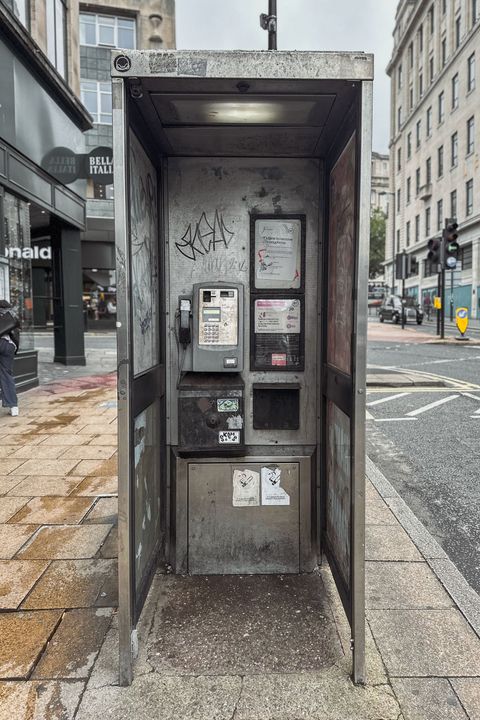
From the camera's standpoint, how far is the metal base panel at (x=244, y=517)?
3125 millimetres

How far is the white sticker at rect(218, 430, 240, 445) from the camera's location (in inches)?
118

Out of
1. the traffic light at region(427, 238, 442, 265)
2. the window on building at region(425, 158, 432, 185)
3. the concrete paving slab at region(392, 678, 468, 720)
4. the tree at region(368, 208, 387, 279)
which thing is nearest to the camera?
the concrete paving slab at region(392, 678, 468, 720)

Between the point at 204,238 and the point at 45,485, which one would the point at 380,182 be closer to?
the point at 45,485

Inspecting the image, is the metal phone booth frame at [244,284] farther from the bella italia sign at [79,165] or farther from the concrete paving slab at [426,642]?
the bella italia sign at [79,165]

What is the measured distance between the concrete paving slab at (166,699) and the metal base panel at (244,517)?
909 mm

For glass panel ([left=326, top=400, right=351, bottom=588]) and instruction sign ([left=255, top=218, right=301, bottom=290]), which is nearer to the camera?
glass panel ([left=326, top=400, right=351, bottom=588])

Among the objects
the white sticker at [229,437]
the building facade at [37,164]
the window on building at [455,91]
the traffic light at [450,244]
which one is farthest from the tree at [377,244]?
the white sticker at [229,437]

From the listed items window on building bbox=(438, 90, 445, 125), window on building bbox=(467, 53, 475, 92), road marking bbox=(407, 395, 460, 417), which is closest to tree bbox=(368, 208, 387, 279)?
window on building bbox=(438, 90, 445, 125)

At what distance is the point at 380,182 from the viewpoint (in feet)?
285

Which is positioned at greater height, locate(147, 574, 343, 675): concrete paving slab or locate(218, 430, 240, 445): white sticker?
locate(218, 430, 240, 445): white sticker

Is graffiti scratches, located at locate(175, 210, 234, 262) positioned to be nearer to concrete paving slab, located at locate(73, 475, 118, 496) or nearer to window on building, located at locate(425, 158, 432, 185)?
concrete paving slab, located at locate(73, 475, 118, 496)

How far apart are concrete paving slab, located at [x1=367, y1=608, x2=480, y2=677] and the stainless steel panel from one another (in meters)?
0.63

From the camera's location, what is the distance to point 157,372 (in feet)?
9.82

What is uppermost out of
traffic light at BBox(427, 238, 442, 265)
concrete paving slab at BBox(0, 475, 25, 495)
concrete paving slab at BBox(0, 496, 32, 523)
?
traffic light at BBox(427, 238, 442, 265)
